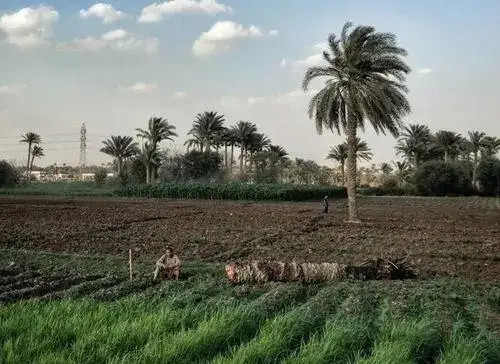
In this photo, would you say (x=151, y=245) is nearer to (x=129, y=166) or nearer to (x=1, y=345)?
(x=1, y=345)

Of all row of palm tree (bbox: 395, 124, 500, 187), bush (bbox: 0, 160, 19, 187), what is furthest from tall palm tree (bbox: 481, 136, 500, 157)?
bush (bbox: 0, 160, 19, 187)

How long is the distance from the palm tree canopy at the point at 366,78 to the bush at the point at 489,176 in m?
47.0

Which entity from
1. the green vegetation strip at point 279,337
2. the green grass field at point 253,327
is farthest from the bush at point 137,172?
the green vegetation strip at point 279,337

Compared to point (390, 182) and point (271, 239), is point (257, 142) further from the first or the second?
point (271, 239)

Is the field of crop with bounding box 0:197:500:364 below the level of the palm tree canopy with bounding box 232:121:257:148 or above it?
below

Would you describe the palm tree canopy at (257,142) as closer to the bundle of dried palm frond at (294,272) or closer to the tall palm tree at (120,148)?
the tall palm tree at (120,148)

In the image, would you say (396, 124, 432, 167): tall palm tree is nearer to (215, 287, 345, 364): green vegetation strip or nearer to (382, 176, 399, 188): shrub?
(382, 176, 399, 188): shrub

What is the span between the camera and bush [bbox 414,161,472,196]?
65438 mm

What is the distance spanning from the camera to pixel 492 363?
577 cm

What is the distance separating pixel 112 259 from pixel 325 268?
17.7 feet

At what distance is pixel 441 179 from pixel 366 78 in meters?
41.3

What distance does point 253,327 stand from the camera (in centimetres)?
649

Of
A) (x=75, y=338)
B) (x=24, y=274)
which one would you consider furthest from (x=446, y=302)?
(x=24, y=274)

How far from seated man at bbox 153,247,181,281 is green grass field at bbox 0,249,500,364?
1011 mm
